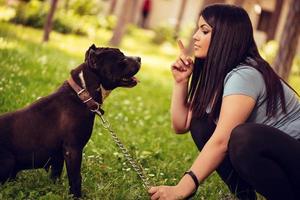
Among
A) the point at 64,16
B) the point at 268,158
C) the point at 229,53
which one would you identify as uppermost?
the point at 229,53

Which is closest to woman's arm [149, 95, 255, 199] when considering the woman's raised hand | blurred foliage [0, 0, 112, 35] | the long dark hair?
the long dark hair

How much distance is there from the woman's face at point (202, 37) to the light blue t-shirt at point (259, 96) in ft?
1.13

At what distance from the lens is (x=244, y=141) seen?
368 cm

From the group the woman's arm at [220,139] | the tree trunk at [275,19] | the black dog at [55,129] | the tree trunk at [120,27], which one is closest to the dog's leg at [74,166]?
the black dog at [55,129]

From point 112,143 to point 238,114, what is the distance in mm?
2500

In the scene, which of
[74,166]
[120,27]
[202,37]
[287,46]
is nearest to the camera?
[74,166]

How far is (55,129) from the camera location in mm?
4004

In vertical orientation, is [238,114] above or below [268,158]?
above

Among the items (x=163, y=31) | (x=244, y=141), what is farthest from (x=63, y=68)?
(x=163, y=31)

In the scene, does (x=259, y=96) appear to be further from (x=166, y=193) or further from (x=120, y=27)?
(x=120, y=27)

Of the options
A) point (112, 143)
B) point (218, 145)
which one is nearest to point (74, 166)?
point (218, 145)

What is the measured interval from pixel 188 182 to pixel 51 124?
1.10m

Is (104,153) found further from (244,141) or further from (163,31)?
(163,31)

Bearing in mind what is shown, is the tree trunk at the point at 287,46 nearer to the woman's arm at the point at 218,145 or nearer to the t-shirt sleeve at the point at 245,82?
the t-shirt sleeve at the point at 245,82
